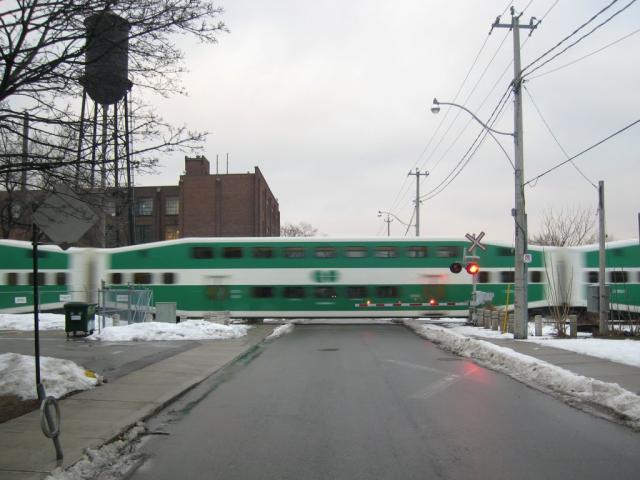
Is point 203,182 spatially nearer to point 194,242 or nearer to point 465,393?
point 194,242

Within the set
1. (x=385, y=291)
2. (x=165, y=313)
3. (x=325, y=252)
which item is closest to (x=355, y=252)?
(x=325, y=252)

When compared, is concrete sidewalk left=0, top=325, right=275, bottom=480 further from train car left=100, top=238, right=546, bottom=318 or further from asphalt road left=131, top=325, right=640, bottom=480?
train car left=100, top=238, right=546, bottom=318

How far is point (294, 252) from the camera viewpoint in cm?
2705

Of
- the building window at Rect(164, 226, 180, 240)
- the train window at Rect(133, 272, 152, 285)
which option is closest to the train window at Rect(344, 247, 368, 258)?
the train window at Rect(133, 272, 152, 285)

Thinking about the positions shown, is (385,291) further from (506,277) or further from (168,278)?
(168,278)

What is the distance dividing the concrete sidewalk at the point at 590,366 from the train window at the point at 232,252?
1455cm

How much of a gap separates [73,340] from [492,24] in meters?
17.5

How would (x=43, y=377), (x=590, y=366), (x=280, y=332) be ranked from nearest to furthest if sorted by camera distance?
1. (x=43, y=377)
2. (x=590, y=366)
3. (x=280, y=332)

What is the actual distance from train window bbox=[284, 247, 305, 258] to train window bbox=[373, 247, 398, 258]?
11.1ft

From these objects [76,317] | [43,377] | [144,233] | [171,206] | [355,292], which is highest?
[171,206]

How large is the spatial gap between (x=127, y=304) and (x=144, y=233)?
1786 inches

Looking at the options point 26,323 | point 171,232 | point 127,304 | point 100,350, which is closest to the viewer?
point 100,350

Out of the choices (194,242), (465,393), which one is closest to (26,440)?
(465,393)

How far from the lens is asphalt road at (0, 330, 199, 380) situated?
12781mm
